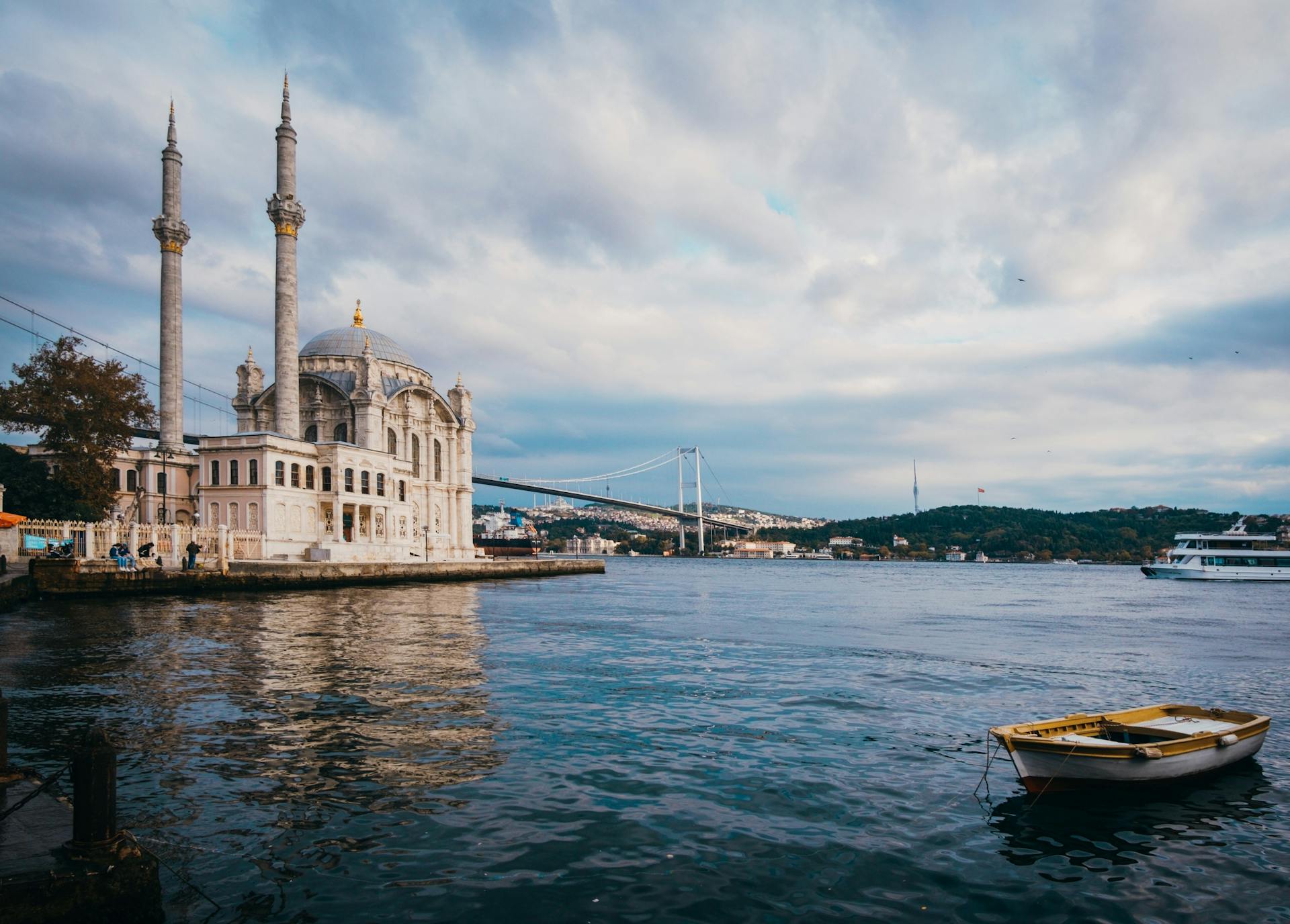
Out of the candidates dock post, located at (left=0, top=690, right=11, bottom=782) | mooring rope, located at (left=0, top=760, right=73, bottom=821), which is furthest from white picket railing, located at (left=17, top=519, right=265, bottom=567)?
mooring rope, located at (left=0, top=760, right=73, bottom=821)

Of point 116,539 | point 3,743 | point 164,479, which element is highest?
point 164,479

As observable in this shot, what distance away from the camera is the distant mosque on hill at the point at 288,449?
38906 mm

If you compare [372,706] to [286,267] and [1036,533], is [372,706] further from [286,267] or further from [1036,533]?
[1036,533]

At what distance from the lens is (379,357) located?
54.7 m

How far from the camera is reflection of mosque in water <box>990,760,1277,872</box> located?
19.9 ft

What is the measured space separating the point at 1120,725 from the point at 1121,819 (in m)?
1.46

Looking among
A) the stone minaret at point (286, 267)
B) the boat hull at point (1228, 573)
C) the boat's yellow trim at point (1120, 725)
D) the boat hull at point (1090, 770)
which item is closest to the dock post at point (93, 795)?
the boat's yellow trim at point (1120, 725)

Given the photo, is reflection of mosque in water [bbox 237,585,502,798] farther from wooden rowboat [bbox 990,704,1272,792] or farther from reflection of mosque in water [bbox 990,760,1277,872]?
wooden rowboat [bbox 990,704,1272,792]

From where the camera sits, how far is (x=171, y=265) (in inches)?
1598

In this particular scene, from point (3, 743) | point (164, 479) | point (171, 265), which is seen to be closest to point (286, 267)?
point (171, 265)

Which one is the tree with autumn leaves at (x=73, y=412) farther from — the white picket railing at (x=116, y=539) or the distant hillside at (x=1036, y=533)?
the distant hillside at (x=1036, y=533)

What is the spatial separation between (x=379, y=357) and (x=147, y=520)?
59.8 feet

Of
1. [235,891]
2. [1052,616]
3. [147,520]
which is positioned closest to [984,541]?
[1052,616]

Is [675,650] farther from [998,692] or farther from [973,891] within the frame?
[973,891]
